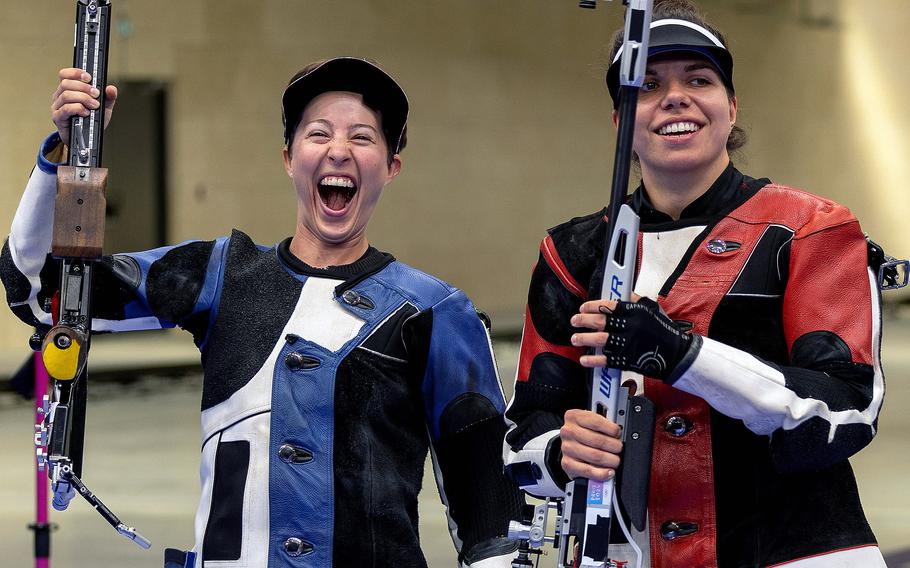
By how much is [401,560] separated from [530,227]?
16.4 meters

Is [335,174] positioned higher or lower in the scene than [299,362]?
higher

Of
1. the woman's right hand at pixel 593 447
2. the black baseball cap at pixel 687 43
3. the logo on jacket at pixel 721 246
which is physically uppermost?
the black baseball cap at pixel 687 43

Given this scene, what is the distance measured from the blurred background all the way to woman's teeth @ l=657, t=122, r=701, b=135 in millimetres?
8619

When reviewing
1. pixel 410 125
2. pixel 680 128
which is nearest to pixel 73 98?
pixel 680 128

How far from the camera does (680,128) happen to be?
2.59 metres

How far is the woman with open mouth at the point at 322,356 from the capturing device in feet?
9.15

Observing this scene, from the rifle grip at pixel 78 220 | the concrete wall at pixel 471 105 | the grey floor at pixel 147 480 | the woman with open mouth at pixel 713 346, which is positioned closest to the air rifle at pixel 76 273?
the rifle grip at pixel 78 220

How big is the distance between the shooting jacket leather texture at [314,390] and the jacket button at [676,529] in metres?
0.43

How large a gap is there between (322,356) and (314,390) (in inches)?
2.8

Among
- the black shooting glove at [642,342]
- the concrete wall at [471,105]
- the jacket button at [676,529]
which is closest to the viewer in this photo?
the black shooting glove at [642,342]

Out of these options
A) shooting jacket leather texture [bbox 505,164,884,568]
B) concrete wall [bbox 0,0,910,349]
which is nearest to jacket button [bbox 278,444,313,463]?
shooting jacket leather texture [bbox 505,164,884,568]

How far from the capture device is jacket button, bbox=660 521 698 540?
8.18 feet

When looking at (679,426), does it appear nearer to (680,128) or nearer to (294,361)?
(680,128)

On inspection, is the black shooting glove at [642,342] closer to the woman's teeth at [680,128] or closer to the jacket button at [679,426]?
the jacket button at [679,426]
